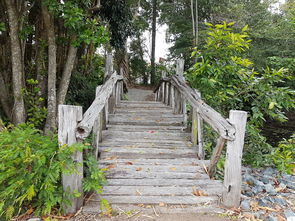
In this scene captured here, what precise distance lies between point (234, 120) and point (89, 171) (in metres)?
1.82

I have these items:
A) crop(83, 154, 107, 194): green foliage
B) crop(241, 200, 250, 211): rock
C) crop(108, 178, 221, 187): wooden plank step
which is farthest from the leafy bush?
crop(241, 200, 250, 211): rock

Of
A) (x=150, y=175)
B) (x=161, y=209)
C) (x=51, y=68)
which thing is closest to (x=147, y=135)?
(x=150, y=175)

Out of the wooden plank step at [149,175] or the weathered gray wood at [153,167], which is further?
the weathered gray wood at [153,167]

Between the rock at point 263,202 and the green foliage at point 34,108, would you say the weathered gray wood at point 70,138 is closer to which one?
the rock at point 263,202

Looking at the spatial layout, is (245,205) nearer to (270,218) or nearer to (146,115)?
(270,218)

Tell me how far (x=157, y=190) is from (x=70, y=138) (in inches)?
50.6

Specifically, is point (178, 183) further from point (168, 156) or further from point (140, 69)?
point (140, 69)

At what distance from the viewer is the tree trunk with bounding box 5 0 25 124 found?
3.61 m

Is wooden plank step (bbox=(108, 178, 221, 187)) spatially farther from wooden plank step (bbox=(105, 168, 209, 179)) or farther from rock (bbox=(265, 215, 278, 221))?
rock (bbox=(265, 215, 278, 221))

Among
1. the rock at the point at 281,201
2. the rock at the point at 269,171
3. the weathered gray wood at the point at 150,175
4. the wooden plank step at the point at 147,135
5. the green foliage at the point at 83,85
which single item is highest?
the green foliage at the point at 83,85

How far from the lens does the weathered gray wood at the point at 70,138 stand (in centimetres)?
209

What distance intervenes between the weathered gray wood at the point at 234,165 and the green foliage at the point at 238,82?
1.24 m

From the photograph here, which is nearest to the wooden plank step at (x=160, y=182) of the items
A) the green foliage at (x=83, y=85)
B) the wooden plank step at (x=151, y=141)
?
the wooden plank step at (x=151, y=141)

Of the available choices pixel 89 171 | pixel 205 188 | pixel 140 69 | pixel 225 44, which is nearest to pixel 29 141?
pixel 89 171
